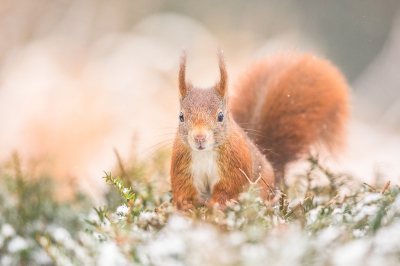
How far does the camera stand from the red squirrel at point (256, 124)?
107 cm

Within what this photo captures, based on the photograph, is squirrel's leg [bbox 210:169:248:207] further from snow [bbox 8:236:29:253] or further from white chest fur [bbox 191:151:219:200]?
snow [bbox 8:236:29:253]

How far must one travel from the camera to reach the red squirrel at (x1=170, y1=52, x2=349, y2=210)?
107 centimetres

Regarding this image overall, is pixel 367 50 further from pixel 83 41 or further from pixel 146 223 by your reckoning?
pixel 146 223

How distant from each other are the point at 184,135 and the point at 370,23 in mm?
2431

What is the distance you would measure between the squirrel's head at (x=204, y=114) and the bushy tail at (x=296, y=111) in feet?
0.83

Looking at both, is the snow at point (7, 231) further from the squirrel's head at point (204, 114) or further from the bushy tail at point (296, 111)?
the bushy tail at point (296, 111)

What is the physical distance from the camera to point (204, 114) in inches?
42.6

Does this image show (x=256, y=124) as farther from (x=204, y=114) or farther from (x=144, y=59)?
(x=144, y=59)

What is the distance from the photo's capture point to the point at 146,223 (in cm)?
75

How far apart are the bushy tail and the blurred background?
107 centimetres

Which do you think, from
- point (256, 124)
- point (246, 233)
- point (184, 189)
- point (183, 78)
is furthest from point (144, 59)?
point (246, 233)

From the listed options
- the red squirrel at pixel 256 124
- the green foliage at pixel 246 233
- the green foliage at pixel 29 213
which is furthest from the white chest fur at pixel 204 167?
the green foliage at pixel 29 213

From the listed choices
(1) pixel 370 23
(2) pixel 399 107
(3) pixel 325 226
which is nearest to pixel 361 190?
(3) pixel 325 226

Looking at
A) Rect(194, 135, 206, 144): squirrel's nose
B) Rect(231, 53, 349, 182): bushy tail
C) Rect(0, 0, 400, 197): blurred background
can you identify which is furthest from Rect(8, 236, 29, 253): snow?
Rect(0, 0, 400, 197): blurred background
